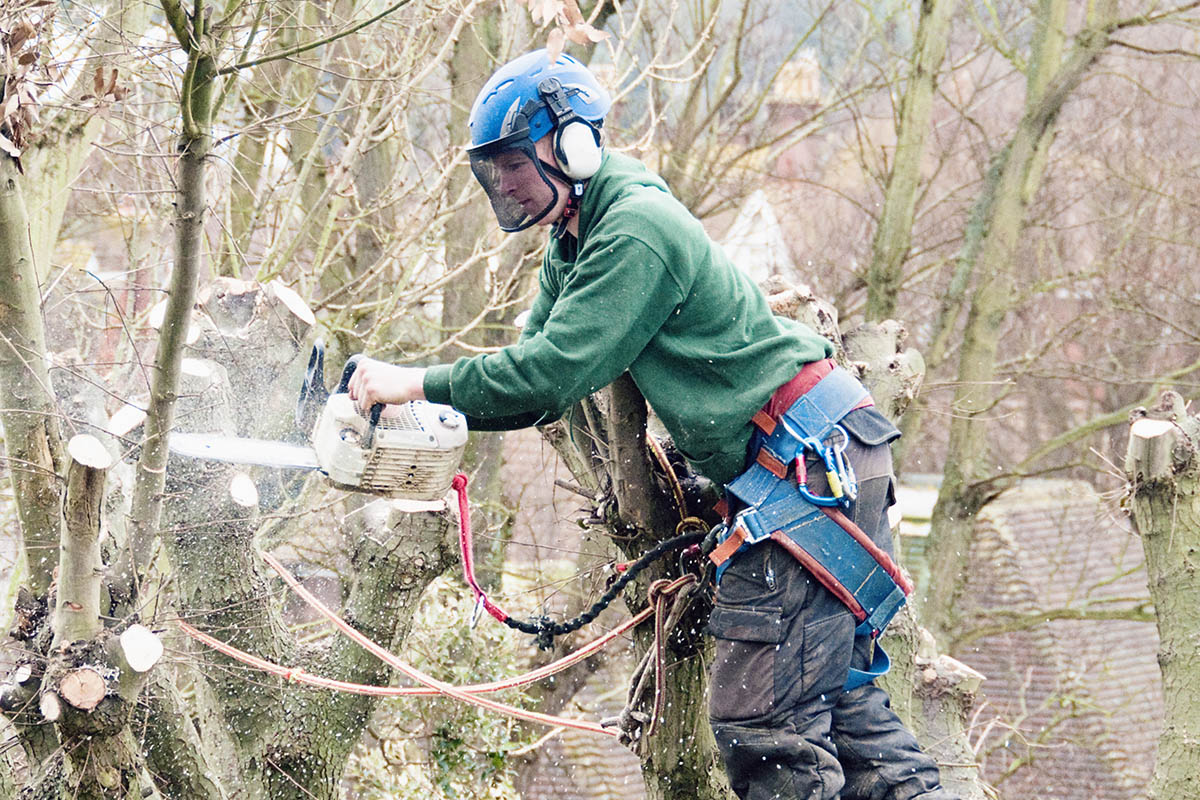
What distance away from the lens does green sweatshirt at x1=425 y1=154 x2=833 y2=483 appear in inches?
114

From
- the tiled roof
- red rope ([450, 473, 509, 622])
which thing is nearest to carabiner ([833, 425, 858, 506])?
red rope ([450, 473, 509, 622])

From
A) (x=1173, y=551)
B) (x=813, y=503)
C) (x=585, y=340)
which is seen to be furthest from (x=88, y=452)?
(x=1173, y=551)

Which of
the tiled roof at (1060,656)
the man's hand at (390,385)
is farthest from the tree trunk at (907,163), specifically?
the man's hand at (390,385)

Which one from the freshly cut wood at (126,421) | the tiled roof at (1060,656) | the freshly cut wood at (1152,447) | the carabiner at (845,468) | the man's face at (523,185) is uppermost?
the man's face at (523,185)

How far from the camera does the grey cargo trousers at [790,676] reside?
3092 millimetres

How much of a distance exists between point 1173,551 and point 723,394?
9.44 ft

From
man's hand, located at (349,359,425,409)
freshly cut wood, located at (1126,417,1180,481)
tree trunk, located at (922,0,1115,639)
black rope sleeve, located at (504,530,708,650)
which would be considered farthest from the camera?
tree trunk, located at (922,0,1115,639)

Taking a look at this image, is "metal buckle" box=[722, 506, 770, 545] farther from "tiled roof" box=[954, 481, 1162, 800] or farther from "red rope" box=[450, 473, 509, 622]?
"tiled roof" box=[954, 481, 1162, 800]

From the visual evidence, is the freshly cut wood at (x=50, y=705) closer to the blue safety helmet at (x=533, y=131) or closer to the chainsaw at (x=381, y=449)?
the chainsaw at (x=381, y=449)

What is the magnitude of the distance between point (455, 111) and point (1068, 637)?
1199 cm

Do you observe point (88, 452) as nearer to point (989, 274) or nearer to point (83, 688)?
point (83, 688)

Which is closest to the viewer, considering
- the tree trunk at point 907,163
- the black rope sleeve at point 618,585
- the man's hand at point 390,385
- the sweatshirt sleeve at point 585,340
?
the sweatshirt sleeve at point 585,340

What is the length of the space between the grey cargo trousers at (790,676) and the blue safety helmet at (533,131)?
1.05m

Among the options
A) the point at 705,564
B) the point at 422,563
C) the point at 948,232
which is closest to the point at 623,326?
the point at 705,564
